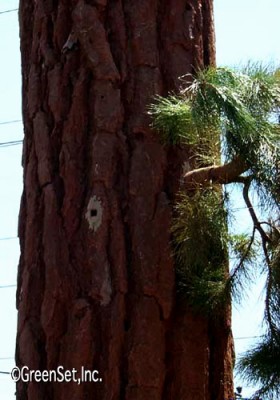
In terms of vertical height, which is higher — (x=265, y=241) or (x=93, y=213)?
(x=93, y=213)

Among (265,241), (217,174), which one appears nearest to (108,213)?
(217,174)

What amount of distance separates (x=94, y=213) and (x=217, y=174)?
0.38m

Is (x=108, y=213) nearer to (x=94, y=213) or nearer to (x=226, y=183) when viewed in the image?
(x=94, y=213)

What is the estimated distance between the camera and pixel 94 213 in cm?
339

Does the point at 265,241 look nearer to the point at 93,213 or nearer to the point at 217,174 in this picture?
the point at 217,174

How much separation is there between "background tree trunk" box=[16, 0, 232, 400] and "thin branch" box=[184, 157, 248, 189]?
0.10 meters

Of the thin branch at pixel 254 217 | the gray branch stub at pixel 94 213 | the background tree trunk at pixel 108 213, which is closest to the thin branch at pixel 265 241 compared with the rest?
the thin branch at pixel 254 217

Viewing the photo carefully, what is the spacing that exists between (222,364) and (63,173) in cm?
71

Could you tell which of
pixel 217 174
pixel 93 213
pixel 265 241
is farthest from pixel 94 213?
pixel 265 241

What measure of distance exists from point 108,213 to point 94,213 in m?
0.04

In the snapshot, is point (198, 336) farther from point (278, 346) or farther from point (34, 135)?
point (34, 135)

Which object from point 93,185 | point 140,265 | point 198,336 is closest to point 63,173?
point 93,185

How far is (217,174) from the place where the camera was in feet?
10.7

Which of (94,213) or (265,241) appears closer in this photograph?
(265,241)
